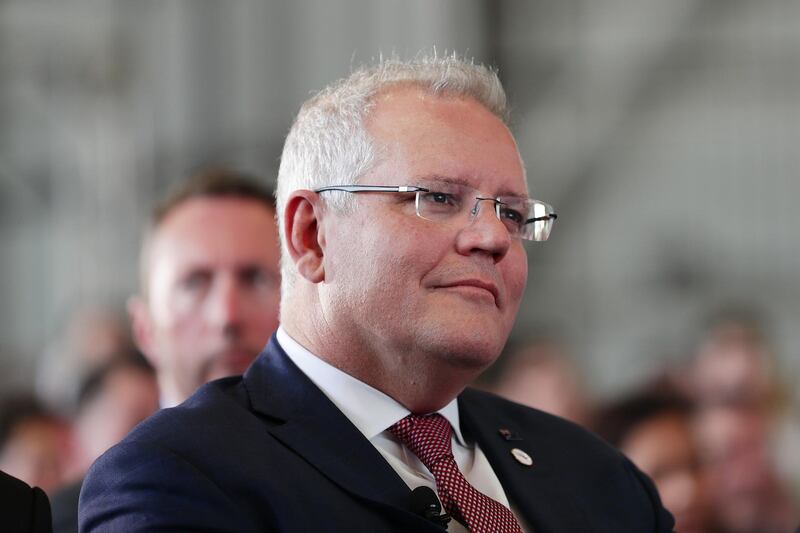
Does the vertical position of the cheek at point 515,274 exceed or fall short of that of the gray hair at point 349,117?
it falls short

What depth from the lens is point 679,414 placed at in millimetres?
5012

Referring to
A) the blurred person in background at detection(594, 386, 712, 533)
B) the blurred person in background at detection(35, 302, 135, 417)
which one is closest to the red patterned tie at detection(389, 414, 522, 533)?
the blurred person in background at detection(594, 386, 712, 533)

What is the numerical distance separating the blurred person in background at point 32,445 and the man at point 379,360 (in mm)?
2711

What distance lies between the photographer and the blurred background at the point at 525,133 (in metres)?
8.94

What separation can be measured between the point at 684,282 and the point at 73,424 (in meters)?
4.68

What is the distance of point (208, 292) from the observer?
360cm

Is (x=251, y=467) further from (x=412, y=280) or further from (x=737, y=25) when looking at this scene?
(x=737, y=25)

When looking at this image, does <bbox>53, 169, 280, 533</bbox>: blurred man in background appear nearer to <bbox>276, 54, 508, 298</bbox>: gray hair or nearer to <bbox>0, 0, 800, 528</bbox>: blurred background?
<bbox>276, 54, 508, 298</bbox>: gray hair

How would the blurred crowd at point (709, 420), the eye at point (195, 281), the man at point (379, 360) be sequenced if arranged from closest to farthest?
the man at point (379, 360) < the eye at point (195, 281) < the blurred crowd at point (709, 420)

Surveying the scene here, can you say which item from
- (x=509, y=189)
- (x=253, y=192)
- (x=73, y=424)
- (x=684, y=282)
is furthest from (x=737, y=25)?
(x=509, y=189)

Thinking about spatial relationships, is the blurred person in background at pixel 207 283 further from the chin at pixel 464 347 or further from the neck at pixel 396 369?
the chin at pixel 464 347

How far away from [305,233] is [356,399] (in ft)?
1.14

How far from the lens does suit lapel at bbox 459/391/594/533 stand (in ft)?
8.90

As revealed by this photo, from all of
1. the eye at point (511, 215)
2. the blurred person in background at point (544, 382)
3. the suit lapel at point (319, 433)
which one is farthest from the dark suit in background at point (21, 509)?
the blurred person in background at point (544, 382)
